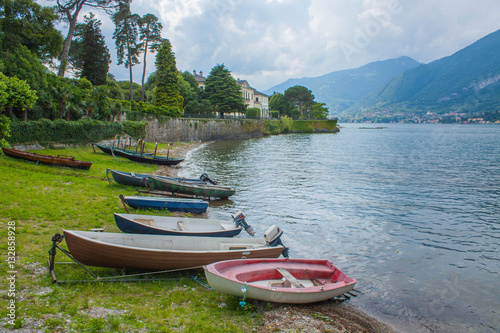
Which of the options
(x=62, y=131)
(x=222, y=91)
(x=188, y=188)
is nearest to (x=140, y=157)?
(x=62, y=131)

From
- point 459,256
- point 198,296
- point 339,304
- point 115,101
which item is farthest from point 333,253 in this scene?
point 115,101

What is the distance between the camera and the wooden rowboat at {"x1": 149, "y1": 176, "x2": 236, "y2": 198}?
61.2 ft

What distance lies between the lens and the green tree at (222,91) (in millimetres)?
81375

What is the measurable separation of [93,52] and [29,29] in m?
27.4

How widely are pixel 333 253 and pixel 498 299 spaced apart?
509 cm

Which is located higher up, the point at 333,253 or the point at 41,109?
the point at 41,109

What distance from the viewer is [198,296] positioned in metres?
8.15

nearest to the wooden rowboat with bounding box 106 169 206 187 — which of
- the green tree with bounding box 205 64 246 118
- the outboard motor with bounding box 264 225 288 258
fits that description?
the outboard motor with bounding box 264 225 288 258

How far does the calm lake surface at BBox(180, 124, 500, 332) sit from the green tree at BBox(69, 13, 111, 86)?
36.9 metres

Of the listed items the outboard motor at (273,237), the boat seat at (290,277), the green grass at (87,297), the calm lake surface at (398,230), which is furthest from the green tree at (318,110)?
the boat seat at (290,277)

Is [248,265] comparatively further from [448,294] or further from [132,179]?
[132,179]

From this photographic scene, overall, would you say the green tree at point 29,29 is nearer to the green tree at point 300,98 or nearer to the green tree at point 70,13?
the green tree at point 70,13

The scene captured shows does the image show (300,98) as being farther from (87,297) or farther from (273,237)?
(87,297)

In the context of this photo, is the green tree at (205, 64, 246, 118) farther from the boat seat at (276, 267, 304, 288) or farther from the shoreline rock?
the shoreline rock
